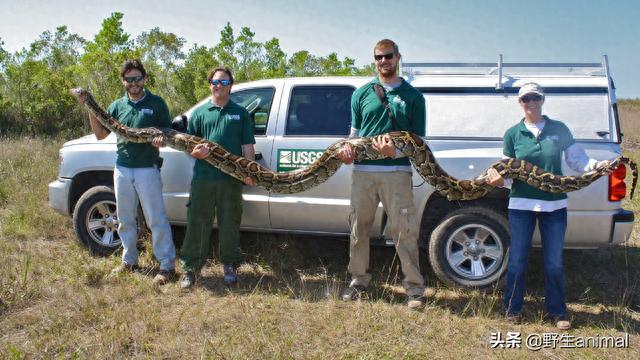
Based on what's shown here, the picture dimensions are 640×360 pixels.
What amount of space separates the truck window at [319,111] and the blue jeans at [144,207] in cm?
174

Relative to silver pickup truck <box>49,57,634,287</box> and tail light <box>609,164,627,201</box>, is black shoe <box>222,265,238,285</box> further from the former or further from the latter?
tail light <box>609,164,627,201</box>

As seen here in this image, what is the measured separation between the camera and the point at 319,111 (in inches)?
227

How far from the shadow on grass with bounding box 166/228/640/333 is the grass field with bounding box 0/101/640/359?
21 millimetres

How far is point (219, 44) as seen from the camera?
17.9 metres

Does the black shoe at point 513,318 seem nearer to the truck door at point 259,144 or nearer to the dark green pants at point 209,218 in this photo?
the truck door at point 259,144

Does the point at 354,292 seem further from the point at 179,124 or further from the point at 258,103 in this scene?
the point at 179,124

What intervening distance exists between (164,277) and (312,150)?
233 cm

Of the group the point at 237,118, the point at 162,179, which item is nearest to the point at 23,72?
the point at 162,179

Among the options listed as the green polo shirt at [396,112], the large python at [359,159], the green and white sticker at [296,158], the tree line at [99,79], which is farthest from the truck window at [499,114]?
the tree line at [99,79]

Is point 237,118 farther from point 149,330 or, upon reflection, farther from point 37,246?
point 37,246

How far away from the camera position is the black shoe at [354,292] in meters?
5.08

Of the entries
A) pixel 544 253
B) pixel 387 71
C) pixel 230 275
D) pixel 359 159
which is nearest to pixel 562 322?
pixel 544 253

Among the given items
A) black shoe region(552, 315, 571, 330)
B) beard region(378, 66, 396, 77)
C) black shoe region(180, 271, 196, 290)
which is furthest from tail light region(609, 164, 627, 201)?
black shoe region(180, 271, 196, 290)

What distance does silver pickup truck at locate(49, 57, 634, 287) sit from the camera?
4.95 metres
